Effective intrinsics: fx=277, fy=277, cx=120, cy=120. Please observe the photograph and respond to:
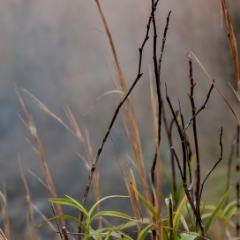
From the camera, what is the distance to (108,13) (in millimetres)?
917

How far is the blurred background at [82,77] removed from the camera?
32.3 inches

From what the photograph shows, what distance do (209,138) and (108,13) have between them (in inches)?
23.4

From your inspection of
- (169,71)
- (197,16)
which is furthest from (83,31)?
(197,16)

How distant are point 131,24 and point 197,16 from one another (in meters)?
0.27

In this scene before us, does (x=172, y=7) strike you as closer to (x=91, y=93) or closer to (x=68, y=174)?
(x=91, y=93)

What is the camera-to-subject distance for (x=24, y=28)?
0.83 metres

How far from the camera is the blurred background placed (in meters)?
0.82

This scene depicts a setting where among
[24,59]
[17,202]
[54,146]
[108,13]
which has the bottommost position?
[17,202]

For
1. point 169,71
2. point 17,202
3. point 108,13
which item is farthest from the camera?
point 169,71

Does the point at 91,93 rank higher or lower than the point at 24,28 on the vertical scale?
lower

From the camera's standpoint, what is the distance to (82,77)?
35.7 inches

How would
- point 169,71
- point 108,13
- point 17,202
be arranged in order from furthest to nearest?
point 169,71 < point 108,13 < point 17,202

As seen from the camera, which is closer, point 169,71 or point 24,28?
point 24,28

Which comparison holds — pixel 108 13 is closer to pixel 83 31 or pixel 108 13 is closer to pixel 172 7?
pixel 83 31
